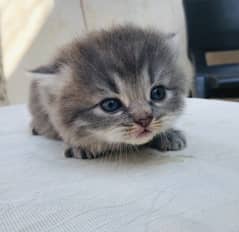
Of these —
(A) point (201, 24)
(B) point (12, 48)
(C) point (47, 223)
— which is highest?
(C) point (47, 223)

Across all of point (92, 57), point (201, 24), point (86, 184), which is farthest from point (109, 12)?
point (86, 184)

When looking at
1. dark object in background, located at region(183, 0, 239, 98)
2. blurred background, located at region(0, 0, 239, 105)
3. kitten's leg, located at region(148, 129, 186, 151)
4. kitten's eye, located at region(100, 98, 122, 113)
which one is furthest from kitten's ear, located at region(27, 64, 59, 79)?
dark object in background, located at region(183, 0, 239, 98)

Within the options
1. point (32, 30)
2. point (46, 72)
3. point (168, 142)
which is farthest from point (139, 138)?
point (32, 30)

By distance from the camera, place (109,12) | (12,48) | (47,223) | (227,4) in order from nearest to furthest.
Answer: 1. (47,223)
2. (12,48)
3. (109,12)
4. (227,4)

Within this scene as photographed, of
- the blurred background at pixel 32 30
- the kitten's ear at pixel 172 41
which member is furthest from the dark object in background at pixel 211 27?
the kitten's ear at pixel 172 41

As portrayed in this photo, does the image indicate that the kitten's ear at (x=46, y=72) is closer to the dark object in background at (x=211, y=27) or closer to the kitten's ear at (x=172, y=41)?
the kitten's ear at (x=172, y=41)

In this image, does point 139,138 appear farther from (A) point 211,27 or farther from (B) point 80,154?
(A) point 211,27

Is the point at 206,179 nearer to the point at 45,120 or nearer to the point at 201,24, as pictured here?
the point at 45,120
